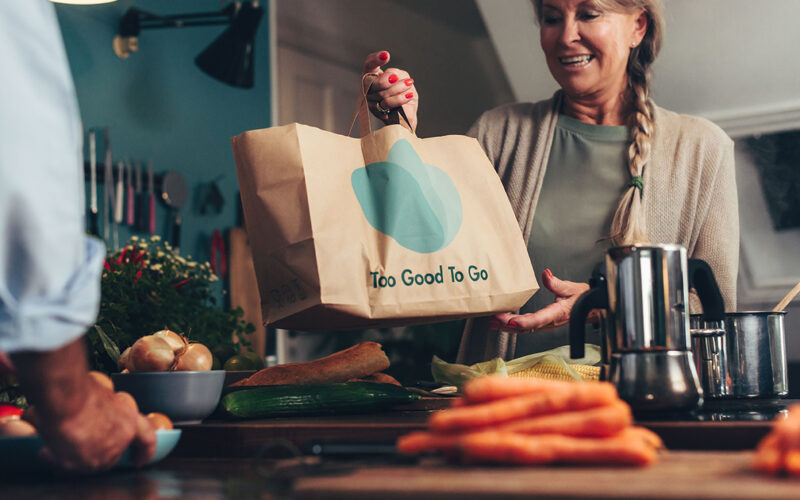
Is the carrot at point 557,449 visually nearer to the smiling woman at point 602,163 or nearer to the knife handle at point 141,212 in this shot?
the smiling woman at point 602,163

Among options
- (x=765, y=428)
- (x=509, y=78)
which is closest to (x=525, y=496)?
(x=765, y=428)

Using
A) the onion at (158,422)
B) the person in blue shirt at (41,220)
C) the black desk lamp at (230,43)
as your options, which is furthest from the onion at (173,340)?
the black desk lamp at (230,43)

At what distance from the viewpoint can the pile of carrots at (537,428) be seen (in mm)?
622

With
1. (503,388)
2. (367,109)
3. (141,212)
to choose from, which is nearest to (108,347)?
(367,109)

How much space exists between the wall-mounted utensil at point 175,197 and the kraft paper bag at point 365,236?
6.07 ft

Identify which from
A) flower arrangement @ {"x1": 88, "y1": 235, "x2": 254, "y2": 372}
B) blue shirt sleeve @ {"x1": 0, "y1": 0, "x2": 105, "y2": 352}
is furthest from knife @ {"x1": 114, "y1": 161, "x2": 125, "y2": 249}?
blue shirt sleeve @ {"x1": 0, "y1": 0, "x2": 105, "y2": 352}

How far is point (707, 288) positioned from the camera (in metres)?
0.99

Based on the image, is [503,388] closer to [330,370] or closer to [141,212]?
[330,370]

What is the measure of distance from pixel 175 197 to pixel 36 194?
2405 millimetres

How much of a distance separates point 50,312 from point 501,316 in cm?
78

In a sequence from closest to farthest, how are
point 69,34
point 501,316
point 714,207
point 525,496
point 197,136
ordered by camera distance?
point 525,496 < point 501,316 < point 714,207 < point 69,34 < point 197,136

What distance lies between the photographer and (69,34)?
2.65m

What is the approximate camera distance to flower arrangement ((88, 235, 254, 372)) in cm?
130

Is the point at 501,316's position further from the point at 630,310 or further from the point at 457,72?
the point at 457,72
